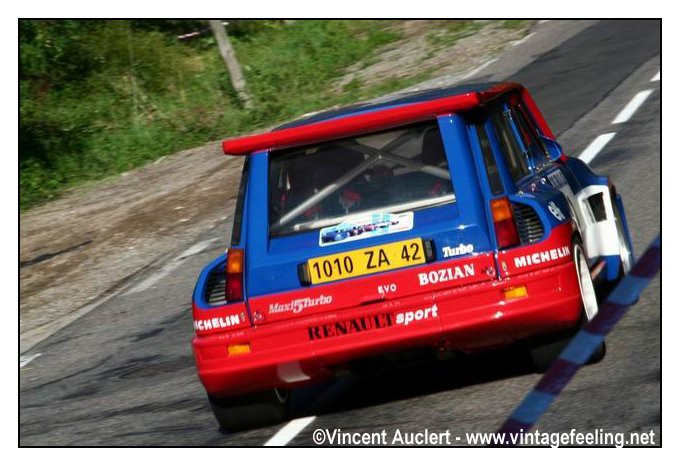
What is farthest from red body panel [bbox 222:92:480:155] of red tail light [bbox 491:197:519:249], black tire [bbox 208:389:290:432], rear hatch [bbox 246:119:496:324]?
black tire [bbox 208:389:290:432]

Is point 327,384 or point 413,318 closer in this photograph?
point 413,318

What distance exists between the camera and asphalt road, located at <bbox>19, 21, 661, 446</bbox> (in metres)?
6.56

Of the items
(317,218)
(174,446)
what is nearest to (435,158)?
(317,218)

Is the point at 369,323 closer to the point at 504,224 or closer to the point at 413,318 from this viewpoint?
the point at 413,318

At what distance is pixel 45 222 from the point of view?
16844 mm

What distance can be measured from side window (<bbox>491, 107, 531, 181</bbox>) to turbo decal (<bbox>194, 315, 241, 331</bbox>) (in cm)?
175

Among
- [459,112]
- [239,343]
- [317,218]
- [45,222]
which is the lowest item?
[45,222]

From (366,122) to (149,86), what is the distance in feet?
59.7

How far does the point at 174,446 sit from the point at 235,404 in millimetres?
413

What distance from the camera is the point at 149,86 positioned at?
24594 mm

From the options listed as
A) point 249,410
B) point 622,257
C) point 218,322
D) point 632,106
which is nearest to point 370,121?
point 218,322

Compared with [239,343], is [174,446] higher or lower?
lower

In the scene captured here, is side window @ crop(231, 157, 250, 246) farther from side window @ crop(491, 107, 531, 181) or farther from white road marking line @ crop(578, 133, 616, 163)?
white road marking line @ crop(578, 133, 616, 163)
